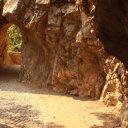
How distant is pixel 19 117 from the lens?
10359 millimetres

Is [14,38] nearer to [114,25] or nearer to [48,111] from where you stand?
[48,111]

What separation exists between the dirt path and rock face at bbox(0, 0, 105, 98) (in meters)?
0.87

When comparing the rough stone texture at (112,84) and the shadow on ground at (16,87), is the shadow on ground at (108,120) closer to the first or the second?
the rough stone texture at (112,84)

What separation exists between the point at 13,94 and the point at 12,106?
7.32 ft

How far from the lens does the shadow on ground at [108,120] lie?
9406mm

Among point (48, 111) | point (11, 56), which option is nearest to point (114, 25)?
point (48, 111)

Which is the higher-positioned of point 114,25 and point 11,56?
point 114,25

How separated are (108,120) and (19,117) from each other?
297 cm

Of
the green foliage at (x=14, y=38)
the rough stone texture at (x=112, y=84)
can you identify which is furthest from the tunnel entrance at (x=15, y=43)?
the rough stone texture at (x=112, y=84)

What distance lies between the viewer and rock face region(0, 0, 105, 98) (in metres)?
13.0

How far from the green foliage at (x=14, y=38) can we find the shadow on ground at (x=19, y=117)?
18324 mm

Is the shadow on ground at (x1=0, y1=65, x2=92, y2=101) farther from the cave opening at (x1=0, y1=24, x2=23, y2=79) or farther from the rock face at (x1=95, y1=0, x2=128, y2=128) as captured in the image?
the rock face at (x1=95, y1=0, x2=128, y2=128)

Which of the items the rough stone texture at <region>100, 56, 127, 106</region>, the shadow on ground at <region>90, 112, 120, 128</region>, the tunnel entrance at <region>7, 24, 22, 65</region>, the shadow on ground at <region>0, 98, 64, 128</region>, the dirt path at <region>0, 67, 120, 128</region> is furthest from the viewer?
the tunnel entrance at <region>7, 24, 22, 65</region>

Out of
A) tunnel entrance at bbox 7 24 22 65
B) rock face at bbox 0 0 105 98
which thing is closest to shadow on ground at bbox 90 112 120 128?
rock face at bbox 0 0 105 98
